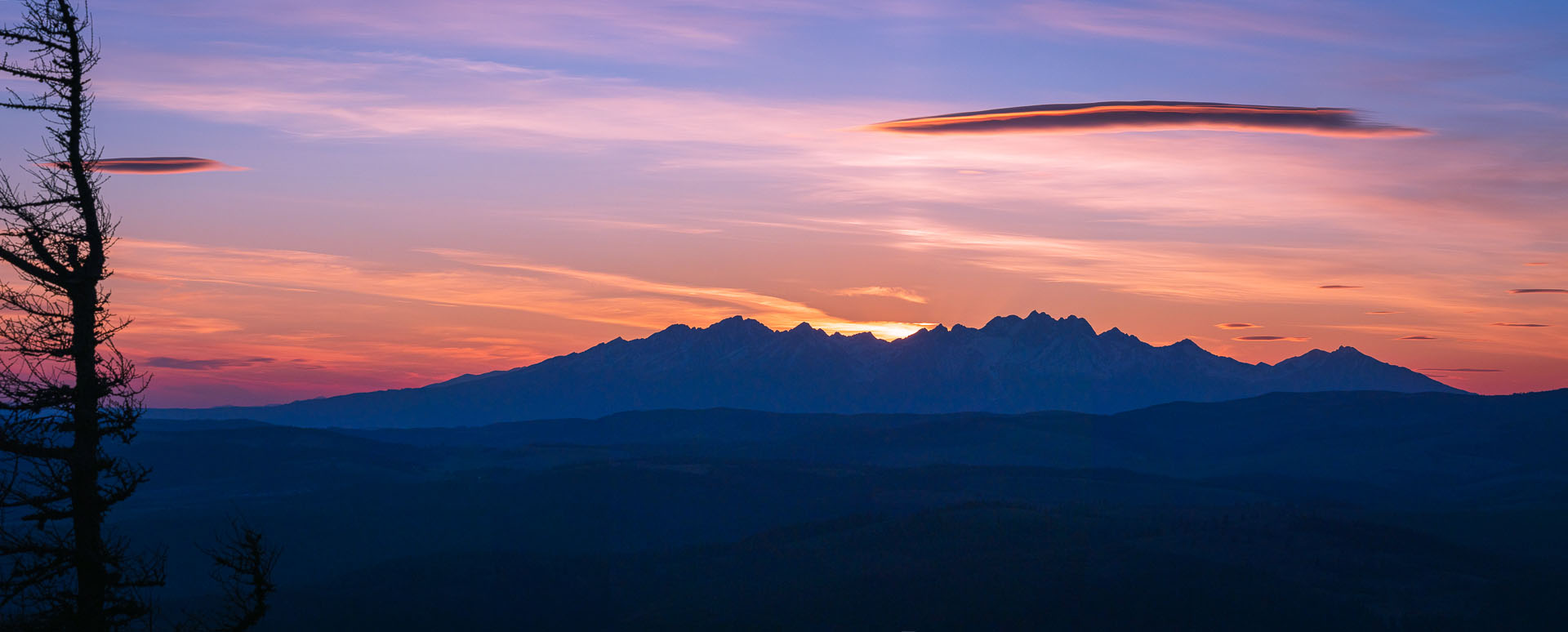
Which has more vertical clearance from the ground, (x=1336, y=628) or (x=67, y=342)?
(x=67, y=342)

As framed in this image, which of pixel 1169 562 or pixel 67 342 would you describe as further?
pixel 1169 562

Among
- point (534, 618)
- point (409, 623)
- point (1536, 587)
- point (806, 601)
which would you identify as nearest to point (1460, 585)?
point (1536, 587)

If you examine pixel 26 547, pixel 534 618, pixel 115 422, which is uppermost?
pixel 115 422

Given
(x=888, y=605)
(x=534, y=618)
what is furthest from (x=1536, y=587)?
(x=534, y=618)

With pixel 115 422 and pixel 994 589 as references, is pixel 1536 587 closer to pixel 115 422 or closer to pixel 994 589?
pixel 994 589

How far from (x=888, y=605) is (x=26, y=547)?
172 metres

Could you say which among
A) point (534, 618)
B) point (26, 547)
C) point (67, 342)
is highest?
point (67, 342)

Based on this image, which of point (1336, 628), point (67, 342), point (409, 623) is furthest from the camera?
point (409, 623)

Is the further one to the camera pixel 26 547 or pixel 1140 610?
pixel 1140 610

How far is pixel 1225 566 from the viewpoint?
189750mm

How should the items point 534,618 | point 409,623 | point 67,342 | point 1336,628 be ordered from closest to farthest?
point 67,342 → point 1336,628 → point 409,623 → point 534,618

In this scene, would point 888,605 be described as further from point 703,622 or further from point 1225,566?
point 1225,566

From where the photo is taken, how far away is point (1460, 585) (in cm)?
18712

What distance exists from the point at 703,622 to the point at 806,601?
1804cm
